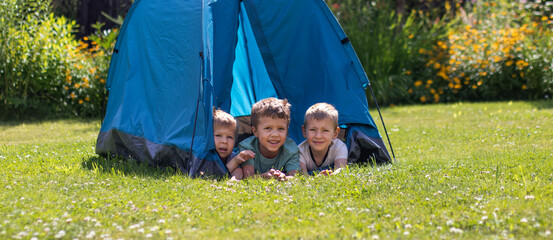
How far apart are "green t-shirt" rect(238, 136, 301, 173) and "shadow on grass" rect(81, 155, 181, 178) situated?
0.63 metres

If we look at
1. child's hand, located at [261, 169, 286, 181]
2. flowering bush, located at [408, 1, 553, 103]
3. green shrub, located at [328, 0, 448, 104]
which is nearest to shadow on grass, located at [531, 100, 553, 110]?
flowering bush, located at [408, 1, 553, 103]

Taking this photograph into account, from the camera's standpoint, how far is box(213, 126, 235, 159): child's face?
4586 mm

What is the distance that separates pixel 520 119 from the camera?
24.1 ft

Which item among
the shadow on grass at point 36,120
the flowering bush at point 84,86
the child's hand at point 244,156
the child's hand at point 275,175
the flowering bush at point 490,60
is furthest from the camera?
the flowering bush at point 490,60

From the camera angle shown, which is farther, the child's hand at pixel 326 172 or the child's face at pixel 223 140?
the child's face at pixel 223 140

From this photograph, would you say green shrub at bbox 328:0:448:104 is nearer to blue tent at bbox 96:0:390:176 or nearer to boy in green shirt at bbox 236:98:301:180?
blue tent at bbox 96:0:390:176

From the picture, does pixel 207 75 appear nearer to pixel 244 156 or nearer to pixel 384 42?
pixel 244 156

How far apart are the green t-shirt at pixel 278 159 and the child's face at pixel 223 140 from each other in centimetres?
10

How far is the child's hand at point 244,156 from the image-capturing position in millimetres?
4391

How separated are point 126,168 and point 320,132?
1638mm

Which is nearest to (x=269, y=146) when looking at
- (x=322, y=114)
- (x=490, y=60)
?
(x=322, y=114)

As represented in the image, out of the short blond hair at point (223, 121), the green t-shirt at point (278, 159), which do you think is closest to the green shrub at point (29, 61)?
the short blond hair at point (223, 121)

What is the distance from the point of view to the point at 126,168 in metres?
4.63

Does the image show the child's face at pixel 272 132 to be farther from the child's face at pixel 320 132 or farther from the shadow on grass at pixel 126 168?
the shadow on grass at pixel 126 168
